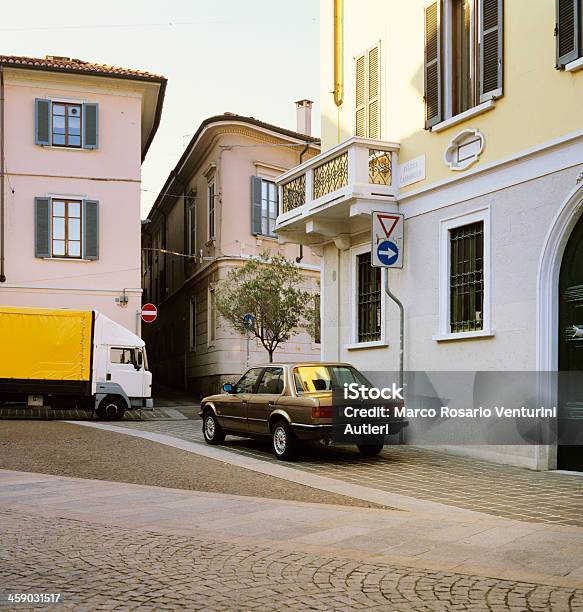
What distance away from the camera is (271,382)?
14102 millimetres

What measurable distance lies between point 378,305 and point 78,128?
14.9 m

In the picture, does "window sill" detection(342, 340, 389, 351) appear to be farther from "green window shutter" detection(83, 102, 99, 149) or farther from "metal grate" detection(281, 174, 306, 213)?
"green window shutter" detection(83, 102, 99, 149)

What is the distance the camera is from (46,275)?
27203 mm

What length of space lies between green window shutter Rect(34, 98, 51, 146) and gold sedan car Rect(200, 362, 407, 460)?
15.2 meters

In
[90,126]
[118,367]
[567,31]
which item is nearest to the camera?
[567,31]

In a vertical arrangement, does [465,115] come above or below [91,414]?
above

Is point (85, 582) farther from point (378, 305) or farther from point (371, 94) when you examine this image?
point (371, 94)

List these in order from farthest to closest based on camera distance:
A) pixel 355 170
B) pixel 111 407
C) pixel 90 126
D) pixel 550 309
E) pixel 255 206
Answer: pixel 255 206, pixel 90 126, pixel 111 407, pixel 355 170, pixel 550 309

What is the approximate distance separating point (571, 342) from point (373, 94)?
7050 millimetres

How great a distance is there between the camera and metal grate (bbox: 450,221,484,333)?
1398 centimetres

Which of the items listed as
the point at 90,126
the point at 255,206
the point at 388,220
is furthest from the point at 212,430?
the point at 255,206

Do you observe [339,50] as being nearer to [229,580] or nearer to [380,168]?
[380,168]

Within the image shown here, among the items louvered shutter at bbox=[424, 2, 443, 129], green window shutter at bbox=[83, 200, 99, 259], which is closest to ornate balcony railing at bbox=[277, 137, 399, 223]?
louvered shutter at bbox=[424, 2, 443, 129]

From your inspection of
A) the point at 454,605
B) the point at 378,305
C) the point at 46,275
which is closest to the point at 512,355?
the point at 378,305
